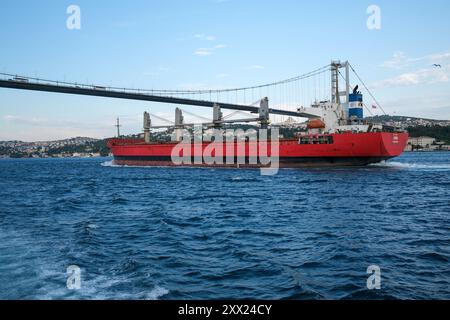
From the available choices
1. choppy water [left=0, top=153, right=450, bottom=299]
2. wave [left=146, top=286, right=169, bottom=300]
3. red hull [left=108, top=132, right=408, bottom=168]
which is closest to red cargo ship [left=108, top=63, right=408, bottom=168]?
red hull [left=108, top=132, right=408, bottom=168]

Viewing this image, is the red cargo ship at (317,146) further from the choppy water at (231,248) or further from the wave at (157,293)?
the wave at (157,293)

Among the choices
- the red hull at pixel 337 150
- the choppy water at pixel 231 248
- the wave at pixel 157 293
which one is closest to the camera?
the wave at pixel 157 293

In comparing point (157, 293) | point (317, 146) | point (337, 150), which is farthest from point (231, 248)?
point (317, 146)

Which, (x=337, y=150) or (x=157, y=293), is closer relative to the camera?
(x=157, y=293)

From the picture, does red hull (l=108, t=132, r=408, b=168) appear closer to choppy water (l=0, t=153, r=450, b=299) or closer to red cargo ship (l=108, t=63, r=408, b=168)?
red cargo ship (l=108, t=63, r=408, b=168)

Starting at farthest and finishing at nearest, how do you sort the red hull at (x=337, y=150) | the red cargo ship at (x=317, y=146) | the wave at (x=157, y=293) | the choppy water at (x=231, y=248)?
the red cargo ship at (x=317, y=146) → the red hull at (x=337, y=150) → the choppy water at (x=231, y=248) → the wave at (x=157, y=293)

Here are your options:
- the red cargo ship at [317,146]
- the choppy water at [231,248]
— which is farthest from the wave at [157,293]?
the red cargo ship at [317,146]

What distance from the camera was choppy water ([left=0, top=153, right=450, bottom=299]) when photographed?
715cm

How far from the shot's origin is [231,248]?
32.7 feet

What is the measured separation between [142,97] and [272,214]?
59879 millimetres

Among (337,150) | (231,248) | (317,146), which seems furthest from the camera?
(317,146)

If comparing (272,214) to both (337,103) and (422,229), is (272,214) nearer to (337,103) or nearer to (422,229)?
(422,229)

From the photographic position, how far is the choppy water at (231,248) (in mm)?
7148

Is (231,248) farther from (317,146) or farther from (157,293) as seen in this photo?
(317,146)
